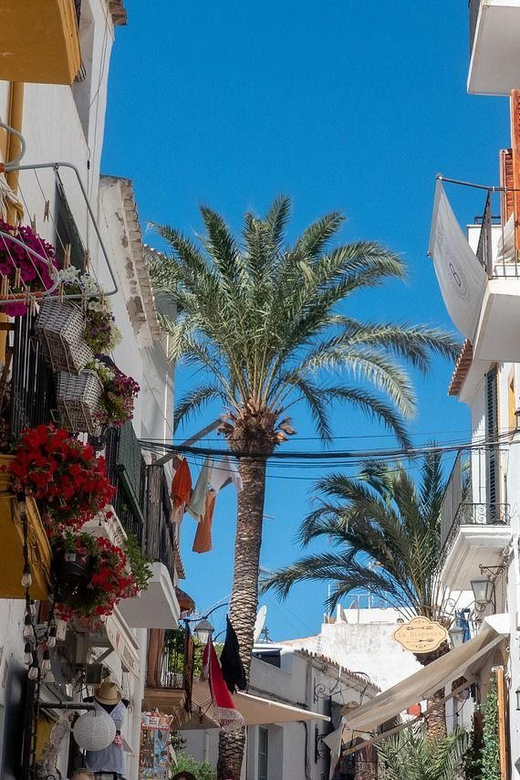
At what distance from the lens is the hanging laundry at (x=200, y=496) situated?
21766 mm

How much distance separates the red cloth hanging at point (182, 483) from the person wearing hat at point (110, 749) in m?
7.99

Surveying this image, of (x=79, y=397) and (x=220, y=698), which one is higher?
(x=79, y=397)

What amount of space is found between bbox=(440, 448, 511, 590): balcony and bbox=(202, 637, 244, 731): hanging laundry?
4.00 m

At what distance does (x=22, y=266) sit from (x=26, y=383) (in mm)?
1084

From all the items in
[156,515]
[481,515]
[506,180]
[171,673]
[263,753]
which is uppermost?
[506,180]

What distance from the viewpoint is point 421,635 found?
22.5m

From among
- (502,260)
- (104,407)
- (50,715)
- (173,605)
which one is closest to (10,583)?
(104,407)

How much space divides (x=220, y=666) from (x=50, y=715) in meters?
11.2

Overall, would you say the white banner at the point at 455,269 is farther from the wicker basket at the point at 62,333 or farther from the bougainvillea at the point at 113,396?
the wicker basket at the point at 62,333

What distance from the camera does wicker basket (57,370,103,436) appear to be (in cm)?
864

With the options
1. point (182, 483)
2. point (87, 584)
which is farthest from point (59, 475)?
point (182, 483)

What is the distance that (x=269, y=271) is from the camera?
22672 mm

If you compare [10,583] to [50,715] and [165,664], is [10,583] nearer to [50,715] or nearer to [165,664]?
[50,715]

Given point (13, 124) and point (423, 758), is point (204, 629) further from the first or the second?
point (13, 124)
